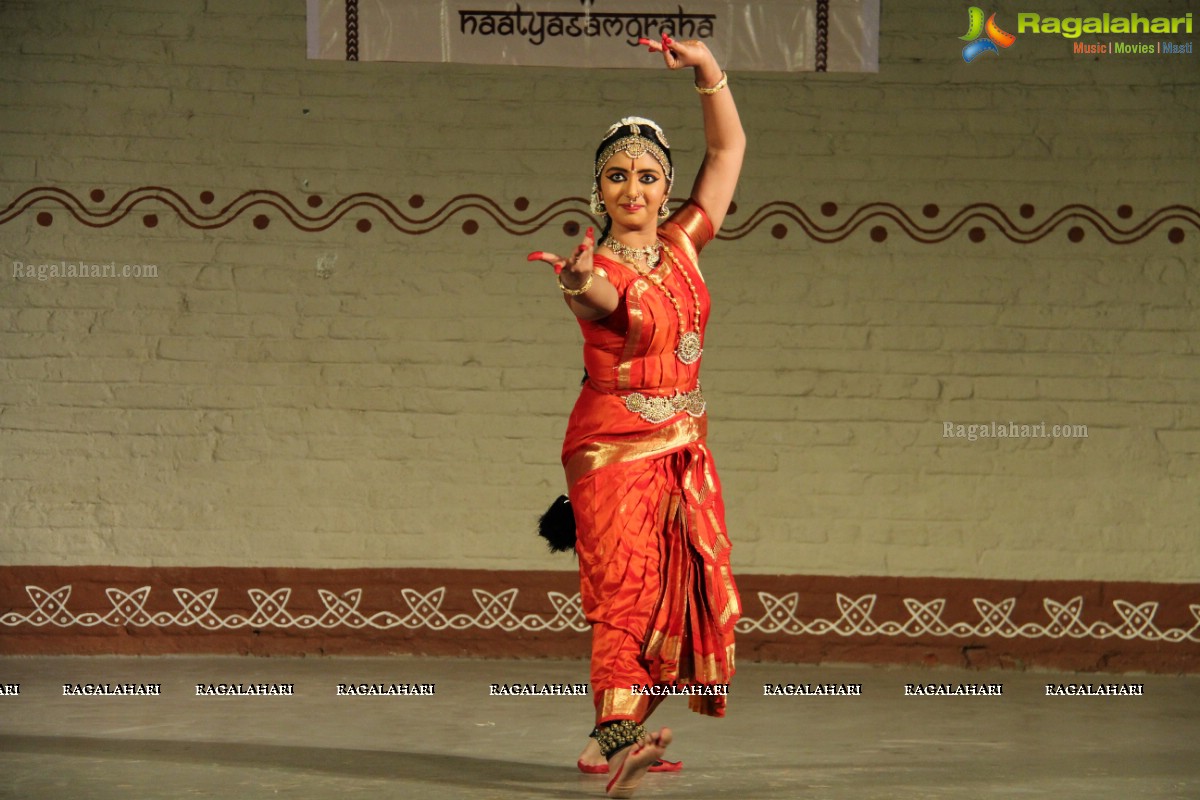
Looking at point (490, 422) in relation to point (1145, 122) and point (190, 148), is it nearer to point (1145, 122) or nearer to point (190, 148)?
point (190, 148)

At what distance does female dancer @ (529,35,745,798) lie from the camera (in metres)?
3.58

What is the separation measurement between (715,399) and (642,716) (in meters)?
2.27

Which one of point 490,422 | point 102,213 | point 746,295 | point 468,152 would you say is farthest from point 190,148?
point 746,295

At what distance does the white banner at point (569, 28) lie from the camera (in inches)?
223

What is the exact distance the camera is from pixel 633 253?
12.2ft

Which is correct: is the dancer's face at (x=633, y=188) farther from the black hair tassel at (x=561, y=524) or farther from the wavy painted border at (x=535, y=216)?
the wavy painted border at (x=535, y=216)

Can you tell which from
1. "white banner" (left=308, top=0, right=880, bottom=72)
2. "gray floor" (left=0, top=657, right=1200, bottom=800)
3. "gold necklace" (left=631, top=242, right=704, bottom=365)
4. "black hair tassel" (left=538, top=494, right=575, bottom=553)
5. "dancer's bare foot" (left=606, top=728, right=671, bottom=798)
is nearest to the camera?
"dancer's bare foot" (left=606, top=728, right=671, bottom=798)

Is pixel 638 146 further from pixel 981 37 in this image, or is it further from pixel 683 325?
pixel 981 37

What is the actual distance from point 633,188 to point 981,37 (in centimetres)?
257

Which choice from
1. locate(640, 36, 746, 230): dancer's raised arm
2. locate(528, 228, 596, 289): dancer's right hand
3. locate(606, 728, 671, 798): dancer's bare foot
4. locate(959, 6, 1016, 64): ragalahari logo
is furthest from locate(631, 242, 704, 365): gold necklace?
locate(959, 6, 1016, 64): ragalahari logo

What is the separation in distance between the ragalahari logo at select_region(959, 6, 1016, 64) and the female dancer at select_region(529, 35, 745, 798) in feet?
7.43

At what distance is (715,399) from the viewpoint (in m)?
Answer: 5.73

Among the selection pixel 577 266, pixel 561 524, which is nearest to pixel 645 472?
pixel 561 524

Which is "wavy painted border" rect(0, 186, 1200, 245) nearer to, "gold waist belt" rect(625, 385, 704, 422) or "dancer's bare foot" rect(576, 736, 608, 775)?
"gold waist belt" rect(625, 385, 704, 422)
